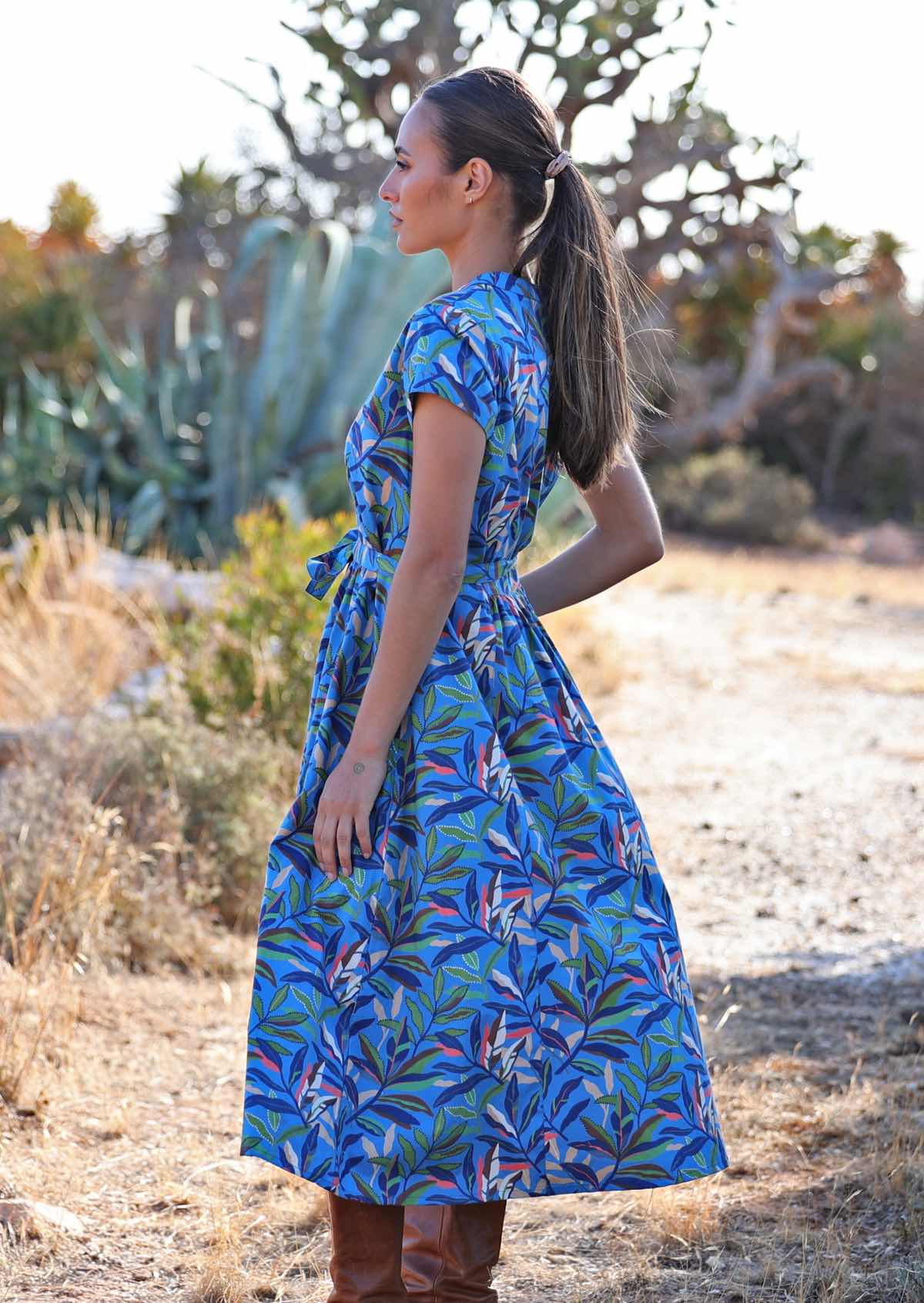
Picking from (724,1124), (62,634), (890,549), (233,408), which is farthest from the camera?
(890,549)

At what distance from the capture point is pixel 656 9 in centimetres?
1166

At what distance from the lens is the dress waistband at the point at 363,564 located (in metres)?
1.84

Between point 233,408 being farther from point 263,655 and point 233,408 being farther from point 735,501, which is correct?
point 735,501

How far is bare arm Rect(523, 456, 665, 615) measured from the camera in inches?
82.6

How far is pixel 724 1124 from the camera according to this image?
2.87 meters

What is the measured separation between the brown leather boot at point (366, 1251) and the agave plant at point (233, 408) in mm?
7078

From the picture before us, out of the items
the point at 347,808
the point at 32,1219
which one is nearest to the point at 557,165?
the point at 347,808

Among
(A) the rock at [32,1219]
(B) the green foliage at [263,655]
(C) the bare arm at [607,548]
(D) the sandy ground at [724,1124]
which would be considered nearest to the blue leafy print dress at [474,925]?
(C) the bare arm at [607,548]

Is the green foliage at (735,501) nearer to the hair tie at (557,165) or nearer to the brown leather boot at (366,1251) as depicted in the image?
the hair tie at (557,165)

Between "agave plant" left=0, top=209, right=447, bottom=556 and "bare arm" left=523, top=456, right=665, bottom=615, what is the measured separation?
658 cm

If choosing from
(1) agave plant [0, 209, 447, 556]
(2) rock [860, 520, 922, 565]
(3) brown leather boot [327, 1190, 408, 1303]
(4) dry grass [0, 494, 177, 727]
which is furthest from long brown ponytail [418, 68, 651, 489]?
(2) rock [860, 520, 922, 565]

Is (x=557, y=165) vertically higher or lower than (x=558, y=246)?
higher

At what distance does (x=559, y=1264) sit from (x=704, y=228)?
58.6 ft

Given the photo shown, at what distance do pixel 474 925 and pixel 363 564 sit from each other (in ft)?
1.64
